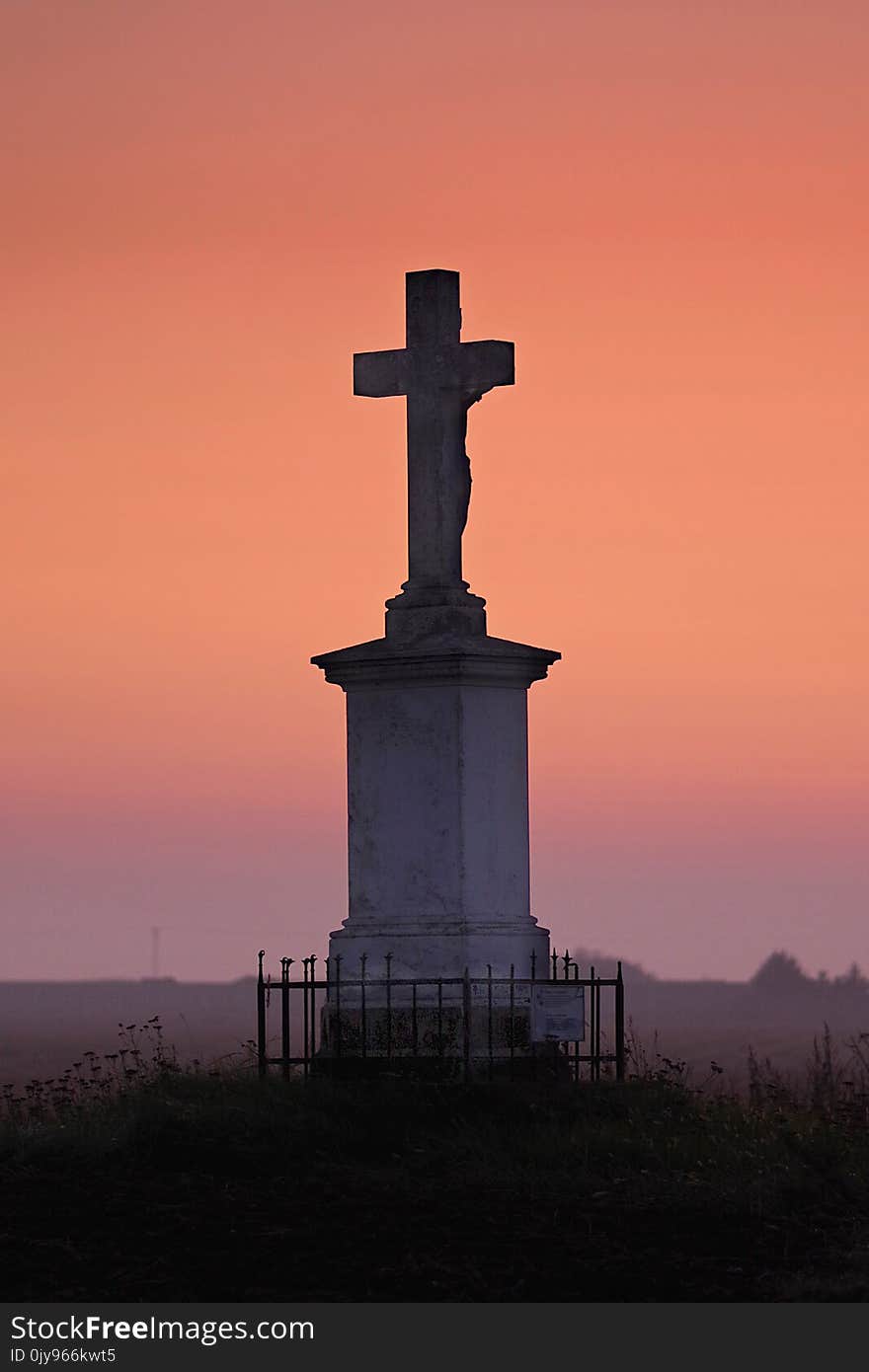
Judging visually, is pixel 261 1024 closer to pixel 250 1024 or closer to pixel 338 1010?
pixel 338 1010

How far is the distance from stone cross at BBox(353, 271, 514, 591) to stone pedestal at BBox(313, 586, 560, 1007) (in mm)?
370

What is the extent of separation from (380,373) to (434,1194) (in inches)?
285

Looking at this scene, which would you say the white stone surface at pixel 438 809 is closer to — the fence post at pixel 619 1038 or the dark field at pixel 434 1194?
the fence post at pixel 619 1038

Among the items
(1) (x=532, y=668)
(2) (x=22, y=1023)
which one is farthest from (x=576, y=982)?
(2) (x=22, y=1023)

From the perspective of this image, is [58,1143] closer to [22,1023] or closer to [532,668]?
[532,668]

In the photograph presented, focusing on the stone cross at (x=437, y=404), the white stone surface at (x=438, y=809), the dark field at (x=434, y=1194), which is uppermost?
the stone cross at (x=437, y=404)

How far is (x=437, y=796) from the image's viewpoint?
18.5 meters

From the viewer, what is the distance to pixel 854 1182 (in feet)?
49.8

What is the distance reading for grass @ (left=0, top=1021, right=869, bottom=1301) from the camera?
12656 mm

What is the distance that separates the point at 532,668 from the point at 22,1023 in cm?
12252

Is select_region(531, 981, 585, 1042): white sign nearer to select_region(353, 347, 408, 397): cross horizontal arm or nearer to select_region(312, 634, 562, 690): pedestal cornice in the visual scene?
select_region(312, 634, 562, 690): pedestal cornice

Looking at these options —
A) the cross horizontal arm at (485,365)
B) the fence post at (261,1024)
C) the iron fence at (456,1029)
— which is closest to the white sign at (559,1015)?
the iron fence at (456,1029)

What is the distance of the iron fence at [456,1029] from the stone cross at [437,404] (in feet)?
10.2

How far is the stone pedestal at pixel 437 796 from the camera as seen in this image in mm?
18344
